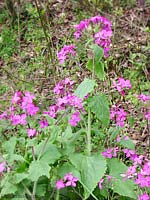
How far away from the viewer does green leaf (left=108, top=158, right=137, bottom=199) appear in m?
2.27

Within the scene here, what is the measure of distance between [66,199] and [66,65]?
7.65 feet

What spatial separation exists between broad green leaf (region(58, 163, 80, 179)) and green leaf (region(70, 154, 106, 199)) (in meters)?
0.02

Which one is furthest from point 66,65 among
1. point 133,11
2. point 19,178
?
point 19,178

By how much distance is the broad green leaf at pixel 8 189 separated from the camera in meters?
2.12

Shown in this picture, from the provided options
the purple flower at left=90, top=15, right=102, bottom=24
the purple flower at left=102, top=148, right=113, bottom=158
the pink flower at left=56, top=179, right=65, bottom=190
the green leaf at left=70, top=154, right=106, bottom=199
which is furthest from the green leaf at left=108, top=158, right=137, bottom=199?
the purple flower at left=90, top=15, right=102, bottom=24

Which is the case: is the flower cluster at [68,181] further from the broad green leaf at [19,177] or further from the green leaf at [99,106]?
the green leaf at [99,106]

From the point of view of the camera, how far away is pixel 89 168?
2.16 m

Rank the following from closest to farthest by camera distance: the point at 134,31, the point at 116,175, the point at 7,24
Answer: the point at 116,175, the point at 134,31, the point at 7,24

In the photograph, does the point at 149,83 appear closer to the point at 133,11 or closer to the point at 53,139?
the point at 133,11

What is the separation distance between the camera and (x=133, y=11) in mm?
5672

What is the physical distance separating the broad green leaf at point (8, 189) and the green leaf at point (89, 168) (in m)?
0.28

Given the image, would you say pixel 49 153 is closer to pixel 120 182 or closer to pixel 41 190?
pixel 41 190

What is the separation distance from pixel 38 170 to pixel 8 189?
0.18 m

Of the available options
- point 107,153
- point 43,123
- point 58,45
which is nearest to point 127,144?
point 107,153
